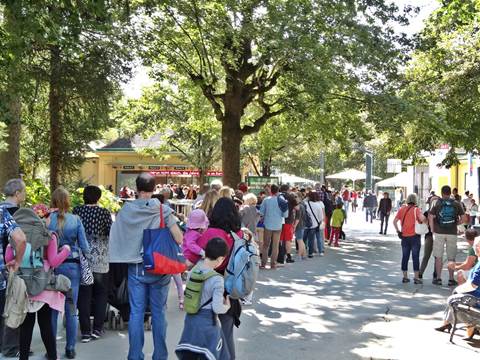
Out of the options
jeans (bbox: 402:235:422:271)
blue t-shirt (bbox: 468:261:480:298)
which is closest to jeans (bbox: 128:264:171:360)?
blue t-shirt (bbox: 468:261:480:298)

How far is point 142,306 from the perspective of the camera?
5816mm

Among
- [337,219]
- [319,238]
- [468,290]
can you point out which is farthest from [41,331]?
[337,219]

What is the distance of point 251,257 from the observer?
5.21m

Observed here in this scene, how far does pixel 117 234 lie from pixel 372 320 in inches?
172

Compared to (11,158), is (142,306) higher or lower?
lower

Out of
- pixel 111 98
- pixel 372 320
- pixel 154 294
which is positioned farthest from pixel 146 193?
pixel 111 98

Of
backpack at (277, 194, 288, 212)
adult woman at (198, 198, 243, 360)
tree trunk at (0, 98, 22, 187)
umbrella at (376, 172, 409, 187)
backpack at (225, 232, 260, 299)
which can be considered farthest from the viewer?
umbrella at (376, 172, 409, 187)

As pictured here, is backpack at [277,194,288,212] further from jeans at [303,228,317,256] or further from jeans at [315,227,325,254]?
jeans at [315,227,325,254]

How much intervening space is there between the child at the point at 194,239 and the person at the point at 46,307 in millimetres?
1154

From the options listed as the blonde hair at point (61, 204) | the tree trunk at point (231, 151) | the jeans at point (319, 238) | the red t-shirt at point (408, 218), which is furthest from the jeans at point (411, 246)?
the tree trunk at point (231, 151)

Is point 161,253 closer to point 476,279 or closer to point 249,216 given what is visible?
point 476,279

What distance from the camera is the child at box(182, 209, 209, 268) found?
585 centimetres

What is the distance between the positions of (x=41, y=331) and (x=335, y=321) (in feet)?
Result: 13.8

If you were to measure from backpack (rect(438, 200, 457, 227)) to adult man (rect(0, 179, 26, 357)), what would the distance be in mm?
8027
